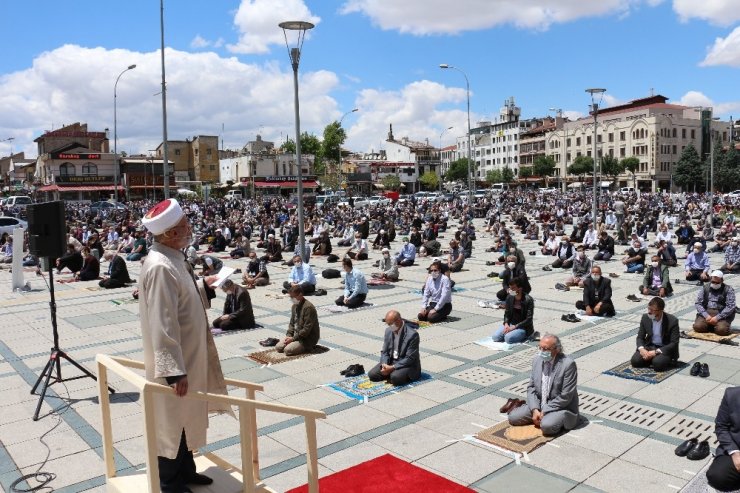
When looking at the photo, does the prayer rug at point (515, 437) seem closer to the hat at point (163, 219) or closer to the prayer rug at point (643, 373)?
the prayer rug at point (643, 373)

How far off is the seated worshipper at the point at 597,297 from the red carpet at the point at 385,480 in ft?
25.4

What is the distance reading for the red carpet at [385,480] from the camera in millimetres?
5406

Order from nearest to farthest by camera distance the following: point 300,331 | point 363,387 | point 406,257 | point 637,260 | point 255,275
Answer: point 363,387 → point 300,331 → point 255,275 → point 637,260 → point 406,257

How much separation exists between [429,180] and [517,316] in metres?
104

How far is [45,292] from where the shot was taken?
680 inches

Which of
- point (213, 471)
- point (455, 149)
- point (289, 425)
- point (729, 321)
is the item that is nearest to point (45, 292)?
point (289, 425)

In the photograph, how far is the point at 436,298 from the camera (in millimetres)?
12547

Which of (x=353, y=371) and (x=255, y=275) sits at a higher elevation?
(x=255, y=275)

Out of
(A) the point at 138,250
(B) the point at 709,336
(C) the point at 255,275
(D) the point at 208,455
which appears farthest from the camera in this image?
(A) the point at 138,250

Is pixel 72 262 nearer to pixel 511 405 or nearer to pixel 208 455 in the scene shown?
pixel 511 405

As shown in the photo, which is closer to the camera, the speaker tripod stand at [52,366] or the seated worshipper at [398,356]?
the speaker tripod stand at [52,366]

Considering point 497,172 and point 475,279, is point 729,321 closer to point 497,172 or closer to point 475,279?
point 475,279

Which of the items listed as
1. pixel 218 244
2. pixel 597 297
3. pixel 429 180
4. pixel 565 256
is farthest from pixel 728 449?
pixel 429 180

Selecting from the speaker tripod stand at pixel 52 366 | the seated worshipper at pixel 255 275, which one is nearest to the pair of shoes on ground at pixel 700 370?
the speaker tripod stand at pixel 52 366
